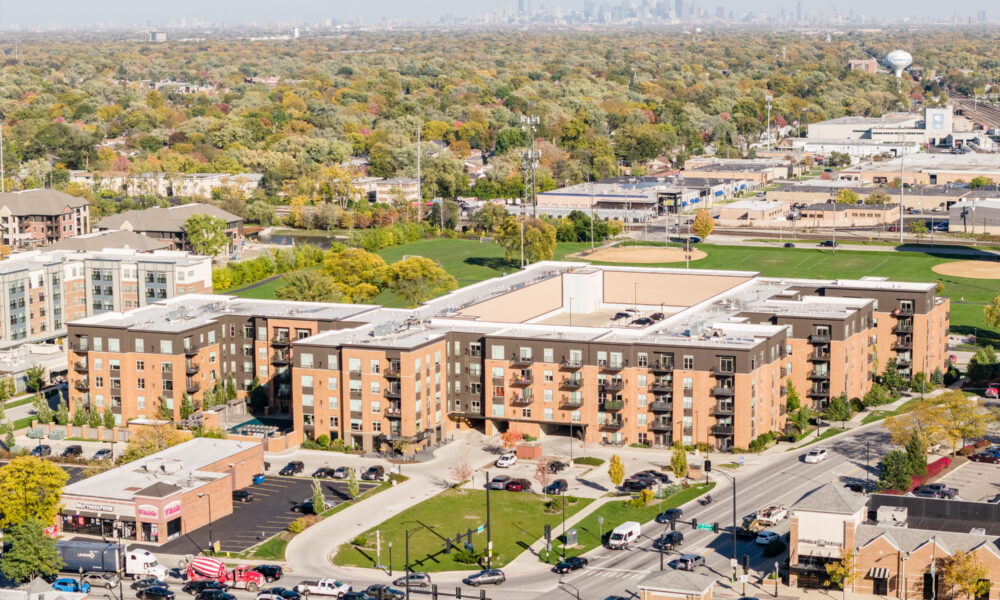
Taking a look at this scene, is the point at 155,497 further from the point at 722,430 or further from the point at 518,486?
the point at 722,430

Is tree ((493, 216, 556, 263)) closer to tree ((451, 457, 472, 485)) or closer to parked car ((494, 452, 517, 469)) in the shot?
parked car ((494, 452, 517, 469))

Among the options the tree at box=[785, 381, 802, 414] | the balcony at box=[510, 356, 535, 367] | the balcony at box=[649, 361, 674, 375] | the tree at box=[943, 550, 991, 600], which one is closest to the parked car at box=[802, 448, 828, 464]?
the tree at box=[785, 381, 802, 414]

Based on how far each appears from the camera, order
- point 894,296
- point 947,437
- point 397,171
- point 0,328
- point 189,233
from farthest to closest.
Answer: point 397,171
point 189,233
point 0,328
point 894,296
point 947,437

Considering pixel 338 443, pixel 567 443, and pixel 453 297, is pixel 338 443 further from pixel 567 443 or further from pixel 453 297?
pixel 453 297

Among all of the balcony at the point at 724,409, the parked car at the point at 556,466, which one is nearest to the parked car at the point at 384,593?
the parked car at the point at 556,466

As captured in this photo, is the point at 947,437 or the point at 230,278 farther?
the point at 230,278

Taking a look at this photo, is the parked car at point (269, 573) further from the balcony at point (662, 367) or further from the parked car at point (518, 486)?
the balcony at point (662, 367)

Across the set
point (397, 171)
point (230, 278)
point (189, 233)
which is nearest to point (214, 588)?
point (230, 278)
